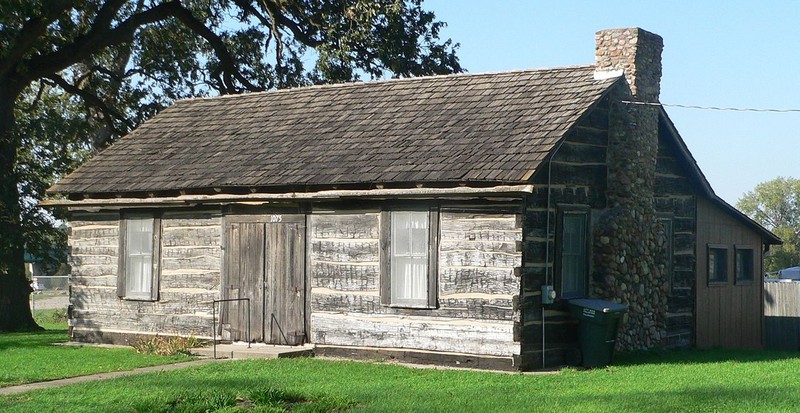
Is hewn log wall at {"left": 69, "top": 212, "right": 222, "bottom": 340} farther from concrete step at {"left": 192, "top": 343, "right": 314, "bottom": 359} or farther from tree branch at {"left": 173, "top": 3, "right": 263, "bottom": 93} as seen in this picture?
tree branch at {"left": 173, "top": 3, "right": 263, "bottom": 93}

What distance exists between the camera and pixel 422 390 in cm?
1464

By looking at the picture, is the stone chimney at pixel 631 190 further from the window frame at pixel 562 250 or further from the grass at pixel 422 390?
the grass at pixel 422 390

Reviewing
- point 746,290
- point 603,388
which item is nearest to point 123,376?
point 603,388

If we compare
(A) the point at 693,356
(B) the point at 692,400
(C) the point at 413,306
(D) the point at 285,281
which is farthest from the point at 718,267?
(B) the point at 692,400

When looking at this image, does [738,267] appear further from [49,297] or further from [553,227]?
[49,297]

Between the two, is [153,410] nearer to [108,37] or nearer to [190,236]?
[190,236]

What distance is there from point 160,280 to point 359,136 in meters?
4.62

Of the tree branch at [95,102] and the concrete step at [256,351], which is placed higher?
the tree branch at [95,102]

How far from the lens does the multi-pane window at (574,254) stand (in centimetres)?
1867

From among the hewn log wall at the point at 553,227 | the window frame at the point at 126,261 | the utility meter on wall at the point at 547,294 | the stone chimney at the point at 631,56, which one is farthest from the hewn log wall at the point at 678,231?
the window frame at the point at 126,261

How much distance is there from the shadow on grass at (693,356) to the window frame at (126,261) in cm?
849

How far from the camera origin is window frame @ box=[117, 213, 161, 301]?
21.5 m

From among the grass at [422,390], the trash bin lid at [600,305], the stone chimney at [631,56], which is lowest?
the grass at [422,390]

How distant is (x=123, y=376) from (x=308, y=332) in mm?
4003
